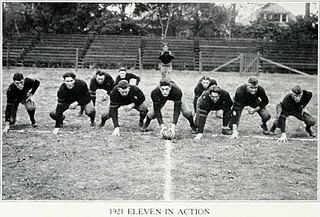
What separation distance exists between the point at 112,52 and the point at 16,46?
487 centimetres

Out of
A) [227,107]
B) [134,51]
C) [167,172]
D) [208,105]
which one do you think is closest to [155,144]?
[208,105]

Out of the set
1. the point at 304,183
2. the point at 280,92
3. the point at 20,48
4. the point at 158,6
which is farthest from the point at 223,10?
the point at 304,183

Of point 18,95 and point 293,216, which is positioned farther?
point 18,95

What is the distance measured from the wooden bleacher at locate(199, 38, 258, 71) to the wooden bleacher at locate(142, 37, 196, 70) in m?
0.68

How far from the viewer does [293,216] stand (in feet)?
15.6

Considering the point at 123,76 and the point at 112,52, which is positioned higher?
the point at 112,52

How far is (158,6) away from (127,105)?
2118 cm

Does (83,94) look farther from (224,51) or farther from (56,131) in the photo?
(224,51)

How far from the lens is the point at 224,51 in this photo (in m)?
23.0

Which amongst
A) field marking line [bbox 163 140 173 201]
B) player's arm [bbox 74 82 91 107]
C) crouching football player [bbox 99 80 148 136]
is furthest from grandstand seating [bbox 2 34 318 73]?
field marking line [bbox 163 140 173 201]

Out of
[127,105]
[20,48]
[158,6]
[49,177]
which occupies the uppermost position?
[158,6]

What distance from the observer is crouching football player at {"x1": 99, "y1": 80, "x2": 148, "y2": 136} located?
22.1 ft

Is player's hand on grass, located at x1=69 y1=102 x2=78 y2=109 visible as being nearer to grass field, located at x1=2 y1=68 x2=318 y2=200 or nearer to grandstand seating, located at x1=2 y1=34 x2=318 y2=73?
grass field, located at x1=2 y1=68 x2=318 y2=200

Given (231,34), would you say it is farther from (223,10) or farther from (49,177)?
(49,177)
